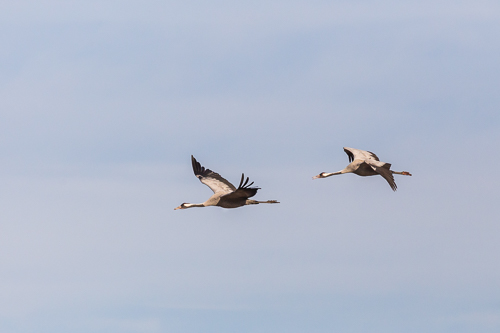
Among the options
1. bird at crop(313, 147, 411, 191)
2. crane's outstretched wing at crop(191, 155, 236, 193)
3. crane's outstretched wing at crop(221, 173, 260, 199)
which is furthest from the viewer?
crane's outstretched wing at crop(191, 155, 236, 193)

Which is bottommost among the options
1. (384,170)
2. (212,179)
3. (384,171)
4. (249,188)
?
(249,188)

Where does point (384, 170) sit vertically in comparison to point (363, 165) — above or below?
below

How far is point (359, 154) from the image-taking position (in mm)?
49406

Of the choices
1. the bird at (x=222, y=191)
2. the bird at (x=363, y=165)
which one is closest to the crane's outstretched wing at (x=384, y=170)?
the bird at (x=363, y=165)

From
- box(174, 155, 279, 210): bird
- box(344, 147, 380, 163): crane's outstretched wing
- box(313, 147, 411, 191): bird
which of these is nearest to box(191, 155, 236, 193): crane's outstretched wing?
box(174, 155, 279, 210): bird

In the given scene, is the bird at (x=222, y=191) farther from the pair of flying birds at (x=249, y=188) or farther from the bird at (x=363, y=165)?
the bird at (x=363, y=165)

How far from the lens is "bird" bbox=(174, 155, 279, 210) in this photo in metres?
→ 40.3

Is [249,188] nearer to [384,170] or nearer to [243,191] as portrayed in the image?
[243,191]

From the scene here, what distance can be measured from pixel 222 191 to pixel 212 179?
268 cm

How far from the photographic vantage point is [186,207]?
47.1m

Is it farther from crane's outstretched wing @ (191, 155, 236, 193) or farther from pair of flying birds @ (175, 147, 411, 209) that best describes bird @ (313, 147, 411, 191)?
crane's outstretched wing @ (191, 155, 236, 193)

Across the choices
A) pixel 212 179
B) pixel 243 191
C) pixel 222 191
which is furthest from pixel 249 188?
pixel 212 179

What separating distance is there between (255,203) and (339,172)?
6365 millimetres

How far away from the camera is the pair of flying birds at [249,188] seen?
4262cm
